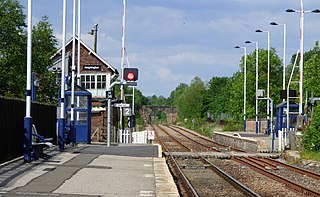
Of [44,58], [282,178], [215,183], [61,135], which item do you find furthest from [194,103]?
[215,183]

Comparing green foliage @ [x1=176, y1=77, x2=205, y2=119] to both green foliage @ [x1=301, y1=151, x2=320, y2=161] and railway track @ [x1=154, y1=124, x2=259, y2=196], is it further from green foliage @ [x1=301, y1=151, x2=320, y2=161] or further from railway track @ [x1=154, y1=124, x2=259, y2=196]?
railway track @ [x1=154, y1=124, x2=259, y2=196]

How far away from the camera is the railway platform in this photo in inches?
512

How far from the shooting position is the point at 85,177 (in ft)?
51.5

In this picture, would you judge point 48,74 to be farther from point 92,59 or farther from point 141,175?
point 141,175

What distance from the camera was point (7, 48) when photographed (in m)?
41.6

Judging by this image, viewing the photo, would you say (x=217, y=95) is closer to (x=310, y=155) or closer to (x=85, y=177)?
(x=310, y=155)

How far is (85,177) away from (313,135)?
15575mm

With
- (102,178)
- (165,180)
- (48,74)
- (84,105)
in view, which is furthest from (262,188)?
(48,74)

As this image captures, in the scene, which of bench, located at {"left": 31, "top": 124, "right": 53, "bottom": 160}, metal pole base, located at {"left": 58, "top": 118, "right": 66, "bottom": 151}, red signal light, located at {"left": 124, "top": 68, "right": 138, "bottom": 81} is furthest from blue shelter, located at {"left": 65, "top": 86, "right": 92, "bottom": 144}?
bench, located at {"left": 31, "top": 124, "right": 53, "bottom": 160}

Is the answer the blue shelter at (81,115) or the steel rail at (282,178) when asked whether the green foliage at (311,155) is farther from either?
the blue shelter at (81,115)

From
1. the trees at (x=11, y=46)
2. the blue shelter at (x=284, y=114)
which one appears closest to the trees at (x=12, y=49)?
the trees at (x=11, y=46)

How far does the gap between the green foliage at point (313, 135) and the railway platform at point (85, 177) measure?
9.33 meters

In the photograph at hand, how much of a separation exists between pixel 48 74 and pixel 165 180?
33.0m

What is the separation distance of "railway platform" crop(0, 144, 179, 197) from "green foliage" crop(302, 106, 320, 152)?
367 inches
